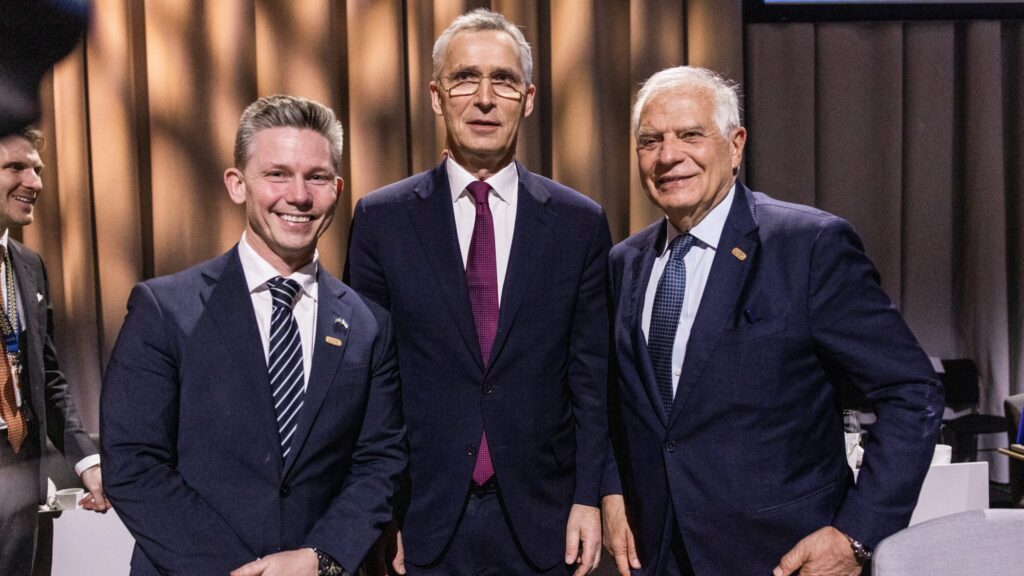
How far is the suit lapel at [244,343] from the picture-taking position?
1532 mm

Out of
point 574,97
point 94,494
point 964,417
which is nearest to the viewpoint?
point 94,494

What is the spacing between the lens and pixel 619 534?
6.01 ft

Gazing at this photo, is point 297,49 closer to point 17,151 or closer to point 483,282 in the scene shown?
point 17,151

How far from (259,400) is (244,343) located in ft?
0.36

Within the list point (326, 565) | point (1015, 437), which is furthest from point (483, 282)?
point (1015, 437)

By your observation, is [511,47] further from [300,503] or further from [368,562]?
[368,562]

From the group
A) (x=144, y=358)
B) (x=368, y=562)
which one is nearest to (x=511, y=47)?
(x=144, y=358)

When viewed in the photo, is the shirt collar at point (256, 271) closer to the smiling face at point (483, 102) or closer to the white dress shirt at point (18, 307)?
the smiling face at point (483, 102)

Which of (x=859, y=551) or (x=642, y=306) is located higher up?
(x=642, y=306)

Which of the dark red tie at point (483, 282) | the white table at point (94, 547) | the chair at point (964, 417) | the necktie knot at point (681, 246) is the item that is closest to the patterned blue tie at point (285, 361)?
the dark red tie at point (483, 282)

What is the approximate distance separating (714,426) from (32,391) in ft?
6.01

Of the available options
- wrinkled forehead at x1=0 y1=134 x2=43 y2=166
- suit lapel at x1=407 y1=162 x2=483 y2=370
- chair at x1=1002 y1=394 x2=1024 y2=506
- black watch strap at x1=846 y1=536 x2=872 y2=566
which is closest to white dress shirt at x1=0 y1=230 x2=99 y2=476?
wrinkled forehead at x1=0 y1=134 x2=43 y2=166

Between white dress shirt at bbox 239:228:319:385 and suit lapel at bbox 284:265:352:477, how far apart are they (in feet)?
0.06

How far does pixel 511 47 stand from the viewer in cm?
188
